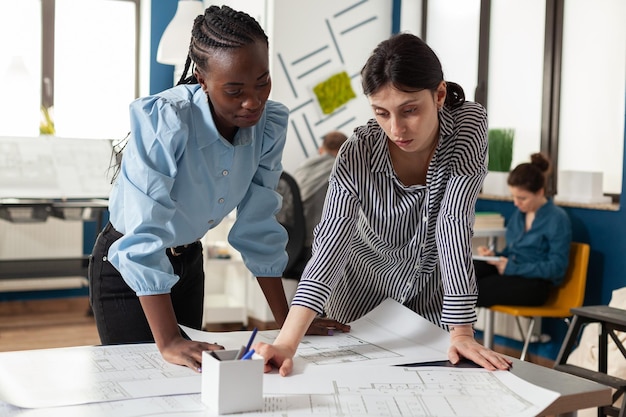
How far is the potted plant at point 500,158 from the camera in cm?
433

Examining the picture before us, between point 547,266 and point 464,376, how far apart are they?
2.51 m

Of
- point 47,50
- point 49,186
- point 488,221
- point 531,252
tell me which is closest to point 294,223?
point 488,221

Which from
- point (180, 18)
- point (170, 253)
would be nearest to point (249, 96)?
point (170, 253)

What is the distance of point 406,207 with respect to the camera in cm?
153

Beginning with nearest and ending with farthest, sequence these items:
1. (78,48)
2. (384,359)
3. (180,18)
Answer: (384,359), (180,18), (78,48)

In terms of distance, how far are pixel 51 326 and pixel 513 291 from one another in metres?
2.80

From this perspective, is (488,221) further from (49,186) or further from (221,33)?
(221,33)

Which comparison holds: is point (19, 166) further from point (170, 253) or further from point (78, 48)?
point (170, 253)

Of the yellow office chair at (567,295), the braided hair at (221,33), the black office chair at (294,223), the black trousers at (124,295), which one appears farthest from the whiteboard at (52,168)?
the braided hair at (221,33)

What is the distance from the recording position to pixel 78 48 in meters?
5.82

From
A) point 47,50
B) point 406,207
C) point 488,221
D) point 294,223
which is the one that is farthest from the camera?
point 47,50

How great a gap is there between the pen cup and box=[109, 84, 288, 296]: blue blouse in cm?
28

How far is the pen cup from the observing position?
105 cm

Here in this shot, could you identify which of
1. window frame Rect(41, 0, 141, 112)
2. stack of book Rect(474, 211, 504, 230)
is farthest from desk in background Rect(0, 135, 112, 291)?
stack of book Rect(474, 211, 504, 230)
